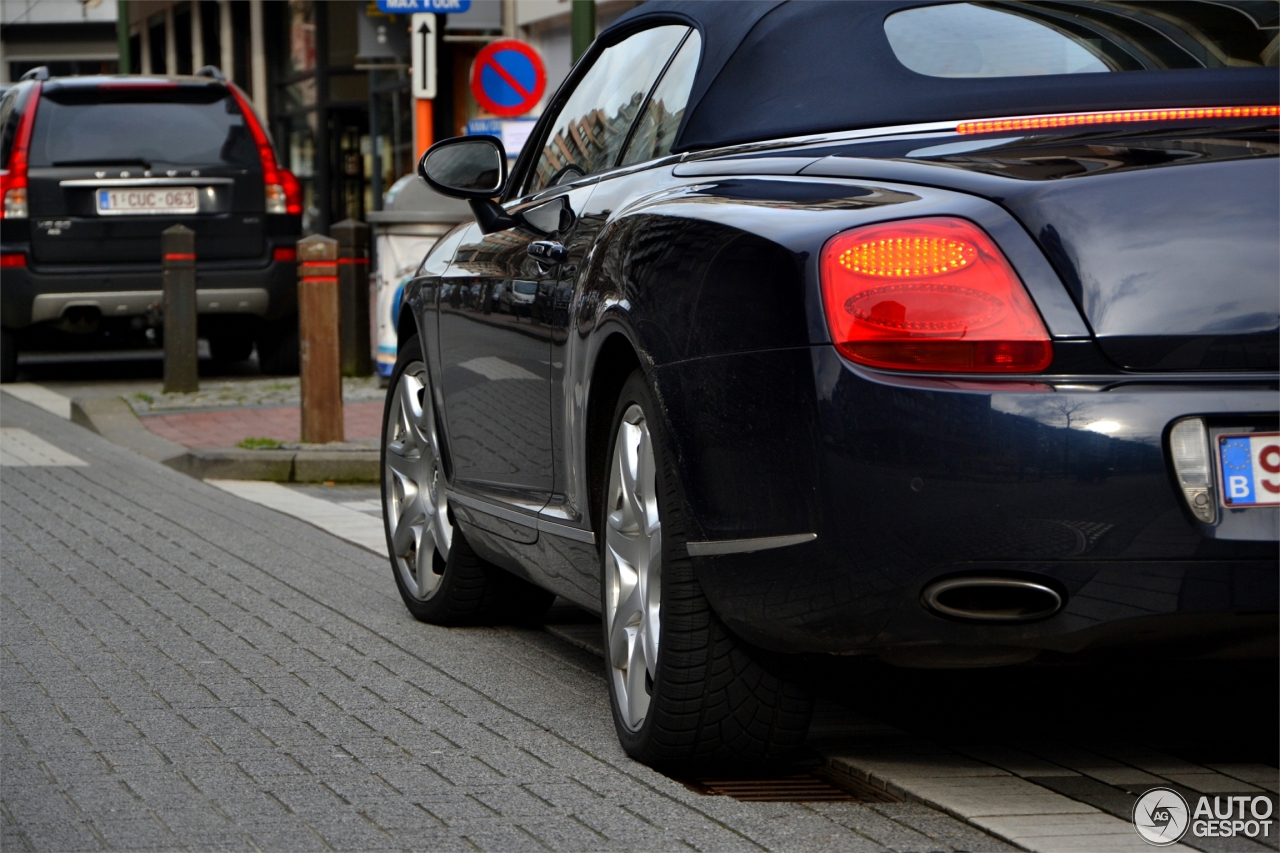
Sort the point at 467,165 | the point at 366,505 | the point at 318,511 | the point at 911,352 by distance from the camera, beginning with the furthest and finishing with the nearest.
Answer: the point at 366,505, the point at 318,511, the point at 467,165, the point at 911,352

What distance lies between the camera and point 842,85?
4.19 metres

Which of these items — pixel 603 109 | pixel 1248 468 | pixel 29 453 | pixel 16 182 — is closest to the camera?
pixel 1248 468

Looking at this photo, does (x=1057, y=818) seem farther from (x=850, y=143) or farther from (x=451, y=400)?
A: (x=451, y=400)

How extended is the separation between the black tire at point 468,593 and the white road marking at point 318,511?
1.51 meters

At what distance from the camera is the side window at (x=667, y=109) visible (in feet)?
14.4

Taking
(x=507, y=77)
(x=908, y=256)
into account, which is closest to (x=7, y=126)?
(x=507, y=77)

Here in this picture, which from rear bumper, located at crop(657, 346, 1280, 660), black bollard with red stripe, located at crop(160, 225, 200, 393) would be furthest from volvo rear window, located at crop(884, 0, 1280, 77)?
black bollard with red stripe, located at crop(160, 225, 200, 393)

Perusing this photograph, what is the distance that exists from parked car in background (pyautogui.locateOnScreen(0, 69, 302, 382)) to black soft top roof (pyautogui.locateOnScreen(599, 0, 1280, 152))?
9.84 meters

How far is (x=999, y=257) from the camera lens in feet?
10.6

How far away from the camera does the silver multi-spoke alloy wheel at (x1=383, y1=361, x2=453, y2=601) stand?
5.79 m

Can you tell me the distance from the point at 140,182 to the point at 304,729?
32.9ft

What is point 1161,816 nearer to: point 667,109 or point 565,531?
point 565,531

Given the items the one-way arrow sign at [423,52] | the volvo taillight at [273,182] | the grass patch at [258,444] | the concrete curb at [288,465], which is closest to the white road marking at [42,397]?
the volvo taillight at [273,182]

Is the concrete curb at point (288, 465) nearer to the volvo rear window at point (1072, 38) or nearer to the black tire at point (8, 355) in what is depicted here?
the black tire at point (8, 355)
